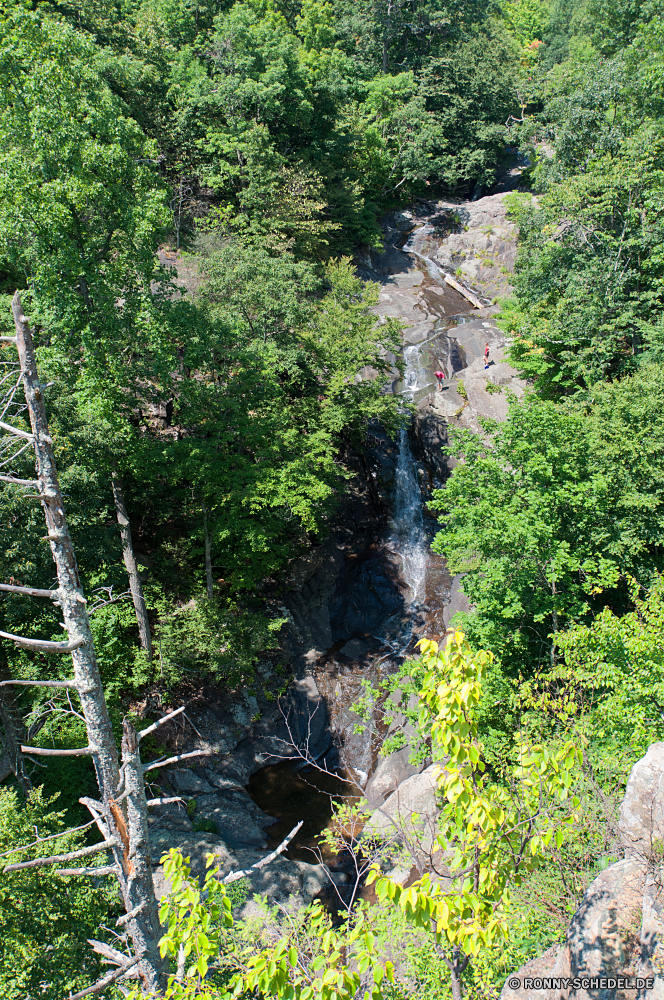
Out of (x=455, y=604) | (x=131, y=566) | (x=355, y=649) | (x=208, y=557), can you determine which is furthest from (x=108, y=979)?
(x=455, y=604)

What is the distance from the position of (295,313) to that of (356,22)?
34.7 m

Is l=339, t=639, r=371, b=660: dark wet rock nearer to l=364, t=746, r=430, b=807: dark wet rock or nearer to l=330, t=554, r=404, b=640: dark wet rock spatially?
l=330, t=554, r=404, b=640: dark wet rock

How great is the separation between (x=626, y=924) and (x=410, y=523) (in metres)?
19.1

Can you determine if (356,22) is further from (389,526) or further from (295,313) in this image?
(389,526)

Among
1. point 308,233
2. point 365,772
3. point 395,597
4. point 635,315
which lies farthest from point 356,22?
point 365,772

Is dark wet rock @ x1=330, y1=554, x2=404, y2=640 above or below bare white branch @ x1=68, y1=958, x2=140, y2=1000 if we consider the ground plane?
below

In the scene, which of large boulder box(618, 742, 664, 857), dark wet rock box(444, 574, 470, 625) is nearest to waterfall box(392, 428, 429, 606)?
dark wet rock box(444, 574, 470, 625)

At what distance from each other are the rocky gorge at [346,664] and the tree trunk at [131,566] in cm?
291

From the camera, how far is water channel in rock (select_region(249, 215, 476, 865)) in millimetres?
17250

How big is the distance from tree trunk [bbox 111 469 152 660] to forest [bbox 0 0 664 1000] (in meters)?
0.09

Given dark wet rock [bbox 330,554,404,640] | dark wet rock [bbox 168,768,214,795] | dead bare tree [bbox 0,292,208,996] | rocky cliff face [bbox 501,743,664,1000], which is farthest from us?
dark wet rock [bbox 330,554,404,640]

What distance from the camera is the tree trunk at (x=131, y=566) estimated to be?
1568 cm

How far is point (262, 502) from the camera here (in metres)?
17.5

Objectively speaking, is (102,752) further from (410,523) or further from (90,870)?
A: (410,523)
